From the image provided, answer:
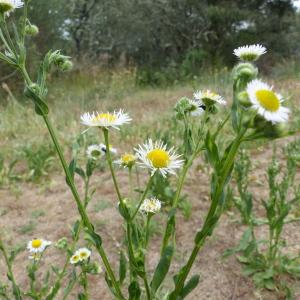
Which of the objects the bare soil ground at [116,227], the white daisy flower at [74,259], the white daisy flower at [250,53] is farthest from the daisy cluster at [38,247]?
the white daisy flower at [250,53]

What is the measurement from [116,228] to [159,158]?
1.42m

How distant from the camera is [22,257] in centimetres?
223

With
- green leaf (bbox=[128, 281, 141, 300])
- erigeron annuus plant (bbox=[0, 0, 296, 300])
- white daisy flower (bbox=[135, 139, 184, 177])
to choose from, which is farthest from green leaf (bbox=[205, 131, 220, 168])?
green leaf (bbox=[128, 281, 141, 300])

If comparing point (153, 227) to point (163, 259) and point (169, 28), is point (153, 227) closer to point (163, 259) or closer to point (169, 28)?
point (163, 259)

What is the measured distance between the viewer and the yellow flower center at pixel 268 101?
32.4 inches

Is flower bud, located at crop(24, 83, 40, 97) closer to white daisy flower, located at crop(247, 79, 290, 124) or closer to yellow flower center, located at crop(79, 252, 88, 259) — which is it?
white daisy flower, located at crop(247, 79, 290, 124)

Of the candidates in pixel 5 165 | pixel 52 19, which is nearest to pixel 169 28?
pixel 52 19

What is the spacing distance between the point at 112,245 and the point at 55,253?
31 cm

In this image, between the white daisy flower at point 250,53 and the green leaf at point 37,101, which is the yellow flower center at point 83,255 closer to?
the green leaf at point 37,101

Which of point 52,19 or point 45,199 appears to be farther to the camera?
point 52,19

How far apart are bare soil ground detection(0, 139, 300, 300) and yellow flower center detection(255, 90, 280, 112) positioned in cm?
122

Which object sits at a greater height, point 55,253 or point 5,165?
point 5,165

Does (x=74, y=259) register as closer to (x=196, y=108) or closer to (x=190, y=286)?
(x=190, y=286)

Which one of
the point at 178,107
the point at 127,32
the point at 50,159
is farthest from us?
the point at 127,32
